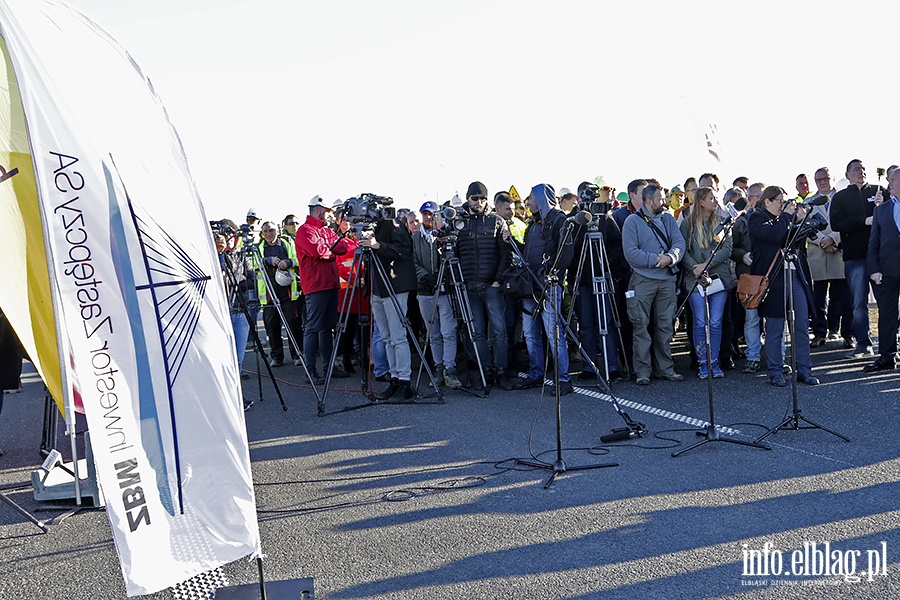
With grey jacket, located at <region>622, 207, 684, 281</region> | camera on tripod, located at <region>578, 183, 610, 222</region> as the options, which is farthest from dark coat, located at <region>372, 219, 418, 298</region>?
grey jacket, located at <region>622, 207, 684, 281</region>

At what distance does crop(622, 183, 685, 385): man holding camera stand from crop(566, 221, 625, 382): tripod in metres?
0.24

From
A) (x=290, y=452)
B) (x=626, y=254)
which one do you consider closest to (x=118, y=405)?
(x=290, y=452)

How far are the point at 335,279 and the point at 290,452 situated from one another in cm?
414

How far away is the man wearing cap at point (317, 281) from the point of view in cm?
1063

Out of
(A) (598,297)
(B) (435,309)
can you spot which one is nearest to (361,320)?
(B) (435,309)

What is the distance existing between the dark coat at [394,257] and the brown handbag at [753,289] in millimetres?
3648

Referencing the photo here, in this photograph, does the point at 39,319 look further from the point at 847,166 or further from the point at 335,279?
the point at 847,166

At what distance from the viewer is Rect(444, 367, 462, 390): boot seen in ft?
30.8

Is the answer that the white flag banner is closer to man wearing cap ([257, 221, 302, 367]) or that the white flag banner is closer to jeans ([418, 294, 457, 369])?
jeans ([418, 294, 457, 369])

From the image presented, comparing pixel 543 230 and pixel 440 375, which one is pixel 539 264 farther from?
pixel 440 375

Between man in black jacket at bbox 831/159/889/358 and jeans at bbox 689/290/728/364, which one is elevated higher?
man in black jacket at bbox 831/159/889/358

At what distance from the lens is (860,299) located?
9.69 metres

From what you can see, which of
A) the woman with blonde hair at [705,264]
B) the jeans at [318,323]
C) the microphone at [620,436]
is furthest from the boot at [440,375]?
the microphone at [620,436]

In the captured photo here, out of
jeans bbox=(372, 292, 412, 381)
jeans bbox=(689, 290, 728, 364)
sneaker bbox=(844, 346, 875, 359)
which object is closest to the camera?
jeans bbox=(372, 292, 412, 381)
